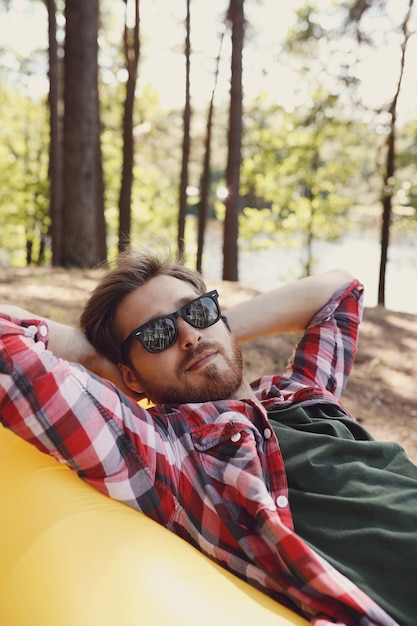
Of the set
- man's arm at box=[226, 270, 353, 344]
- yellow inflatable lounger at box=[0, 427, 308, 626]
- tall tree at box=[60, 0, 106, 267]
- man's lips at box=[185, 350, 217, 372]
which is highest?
tall tree at box=[60, 0, 106, 267]

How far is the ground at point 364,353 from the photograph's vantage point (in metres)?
4.36

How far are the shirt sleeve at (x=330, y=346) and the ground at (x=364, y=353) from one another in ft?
5.72

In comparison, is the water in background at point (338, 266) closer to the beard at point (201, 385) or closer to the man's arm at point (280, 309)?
the man's arm at point (280, 309)

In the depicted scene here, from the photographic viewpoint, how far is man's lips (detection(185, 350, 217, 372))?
190 cm

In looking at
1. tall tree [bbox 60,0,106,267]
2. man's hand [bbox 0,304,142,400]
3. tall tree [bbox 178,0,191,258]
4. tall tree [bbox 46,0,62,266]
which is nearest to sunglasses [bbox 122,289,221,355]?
man's hand [bbox 0,304,142,400]

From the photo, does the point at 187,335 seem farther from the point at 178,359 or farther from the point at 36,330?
the point at 36,330

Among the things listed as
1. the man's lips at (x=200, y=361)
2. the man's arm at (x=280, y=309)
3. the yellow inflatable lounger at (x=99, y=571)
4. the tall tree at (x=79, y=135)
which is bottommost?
the yellow inflatable lounger at (x=99, y=571)

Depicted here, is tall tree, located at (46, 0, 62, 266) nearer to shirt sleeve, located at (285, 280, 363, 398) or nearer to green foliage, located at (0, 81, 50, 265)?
shirt sleeve, located at (285, 280, 363, 398)

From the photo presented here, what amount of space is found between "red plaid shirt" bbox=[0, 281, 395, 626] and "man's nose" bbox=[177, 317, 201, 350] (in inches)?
8.9

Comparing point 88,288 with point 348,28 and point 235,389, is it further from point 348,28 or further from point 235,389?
point 348,28

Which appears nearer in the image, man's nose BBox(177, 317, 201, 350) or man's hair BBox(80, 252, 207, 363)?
man's nose BBox(177, 317, 201, 350)

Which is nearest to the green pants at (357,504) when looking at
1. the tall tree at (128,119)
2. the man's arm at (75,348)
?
the man's arm at (75,348)

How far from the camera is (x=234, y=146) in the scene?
10.7 metres

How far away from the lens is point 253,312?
2.53 metres
